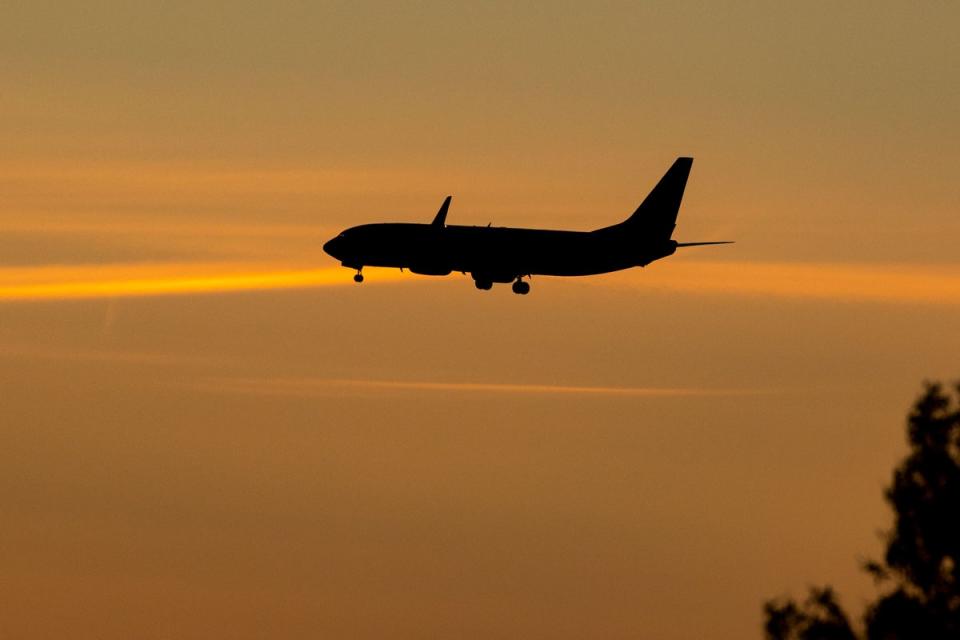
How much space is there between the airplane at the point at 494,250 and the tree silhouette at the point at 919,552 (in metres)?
73.2

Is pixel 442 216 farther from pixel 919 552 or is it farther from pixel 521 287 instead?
pixel 919 552

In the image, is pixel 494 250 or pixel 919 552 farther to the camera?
pixel 494 250

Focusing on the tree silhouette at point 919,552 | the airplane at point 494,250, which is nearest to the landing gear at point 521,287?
the airplane at point 494,250

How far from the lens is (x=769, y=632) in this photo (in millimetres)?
108562

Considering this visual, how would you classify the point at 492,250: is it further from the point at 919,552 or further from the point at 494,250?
the point at 919,552

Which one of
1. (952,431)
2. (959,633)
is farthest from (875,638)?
(952,431)

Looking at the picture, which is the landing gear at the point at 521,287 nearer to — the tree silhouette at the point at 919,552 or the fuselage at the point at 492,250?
the fuselage at the point at 492,250

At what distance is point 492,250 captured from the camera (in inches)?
7313

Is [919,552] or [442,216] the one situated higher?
[442,216]

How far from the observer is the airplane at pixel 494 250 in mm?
185500

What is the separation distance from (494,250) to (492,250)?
142 mm

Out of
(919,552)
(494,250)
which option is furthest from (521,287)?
(919,552)

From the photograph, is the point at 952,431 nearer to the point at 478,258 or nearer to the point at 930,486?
the point at 930,486

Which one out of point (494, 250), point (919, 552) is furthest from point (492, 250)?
point (919, 552)
